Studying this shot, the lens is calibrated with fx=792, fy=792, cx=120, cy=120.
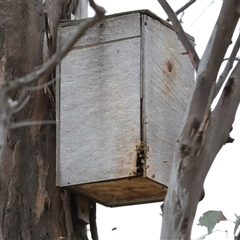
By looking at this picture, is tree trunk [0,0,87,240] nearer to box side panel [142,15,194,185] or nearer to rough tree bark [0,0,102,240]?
rough tree bark [0,0,102,240]

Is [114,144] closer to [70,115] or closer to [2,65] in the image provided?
[70,115]

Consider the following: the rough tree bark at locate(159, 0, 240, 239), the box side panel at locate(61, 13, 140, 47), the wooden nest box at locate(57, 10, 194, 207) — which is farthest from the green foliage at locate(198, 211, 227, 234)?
the box side panel at locate(61, 13, 140, 47)

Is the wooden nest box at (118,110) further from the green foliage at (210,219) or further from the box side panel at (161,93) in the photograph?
the green foliage at (210,219)

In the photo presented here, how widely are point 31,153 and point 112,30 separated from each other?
47cm

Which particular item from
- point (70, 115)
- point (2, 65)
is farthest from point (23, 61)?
point (70, 115)

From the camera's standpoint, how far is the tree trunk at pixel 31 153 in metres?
2.41

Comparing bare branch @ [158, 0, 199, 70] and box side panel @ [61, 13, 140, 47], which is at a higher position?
box side panel @ [61, 13, 140, 47]

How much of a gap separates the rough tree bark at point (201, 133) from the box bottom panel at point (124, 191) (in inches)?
25.5

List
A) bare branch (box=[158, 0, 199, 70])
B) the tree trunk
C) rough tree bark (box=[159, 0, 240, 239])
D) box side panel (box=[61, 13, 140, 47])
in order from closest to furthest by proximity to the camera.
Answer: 1. rough tree bark (box=[159, 0, 240, 239])
2. bare branch (box=[158, 0, 199, 70])
3. the tree trunk
4. box side panel (box=[61, 13, 140, 47])

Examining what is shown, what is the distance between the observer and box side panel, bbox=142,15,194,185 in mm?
2441

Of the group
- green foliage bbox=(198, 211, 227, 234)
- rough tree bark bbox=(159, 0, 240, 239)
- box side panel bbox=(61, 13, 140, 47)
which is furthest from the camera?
box side panel bbox=(61, 13, 140, 47)

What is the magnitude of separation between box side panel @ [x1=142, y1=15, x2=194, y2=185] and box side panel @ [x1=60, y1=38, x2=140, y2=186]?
0.12 ft

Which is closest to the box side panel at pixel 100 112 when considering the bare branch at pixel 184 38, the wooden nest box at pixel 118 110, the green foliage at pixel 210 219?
the wooden nest box at pixel 118 110

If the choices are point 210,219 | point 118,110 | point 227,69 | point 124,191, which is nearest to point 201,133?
point 227,69
